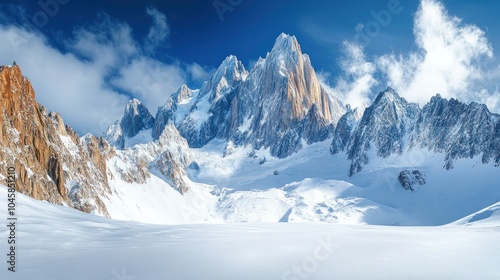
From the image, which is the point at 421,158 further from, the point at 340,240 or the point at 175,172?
the point at 340,240

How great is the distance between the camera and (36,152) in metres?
55.1

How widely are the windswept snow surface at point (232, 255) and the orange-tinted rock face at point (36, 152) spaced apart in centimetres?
3760

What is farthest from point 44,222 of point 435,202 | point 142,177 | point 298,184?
point 298,184

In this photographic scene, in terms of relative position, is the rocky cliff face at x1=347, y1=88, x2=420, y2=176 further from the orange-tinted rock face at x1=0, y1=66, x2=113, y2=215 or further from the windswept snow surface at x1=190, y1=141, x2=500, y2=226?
the orange-tinted rock face at x1=0, y1=66, x2=113, y2=215

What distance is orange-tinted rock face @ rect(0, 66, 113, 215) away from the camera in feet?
152

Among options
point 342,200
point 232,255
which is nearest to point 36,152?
A: point 232,255

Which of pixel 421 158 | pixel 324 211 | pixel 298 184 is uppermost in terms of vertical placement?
pixel 421 158

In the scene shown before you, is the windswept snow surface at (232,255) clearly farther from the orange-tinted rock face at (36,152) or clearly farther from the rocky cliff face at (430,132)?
the rocky cliff face at (430,132)

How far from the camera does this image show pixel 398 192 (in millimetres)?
122438

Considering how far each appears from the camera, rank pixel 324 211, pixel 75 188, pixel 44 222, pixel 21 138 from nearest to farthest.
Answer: pixel 44 222
pixel 21 138
pixel 75 188
pixel 324 211

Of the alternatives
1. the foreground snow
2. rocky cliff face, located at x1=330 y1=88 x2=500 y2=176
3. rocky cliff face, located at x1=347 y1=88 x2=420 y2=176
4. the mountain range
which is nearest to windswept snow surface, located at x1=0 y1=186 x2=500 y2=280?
the mountain range

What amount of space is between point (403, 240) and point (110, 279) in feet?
34.7

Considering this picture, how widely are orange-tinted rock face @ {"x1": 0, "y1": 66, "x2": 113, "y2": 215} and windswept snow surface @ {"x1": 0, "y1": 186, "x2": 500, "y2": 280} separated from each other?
37.6 m

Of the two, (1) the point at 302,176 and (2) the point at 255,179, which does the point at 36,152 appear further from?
(1) the point at 302,176
